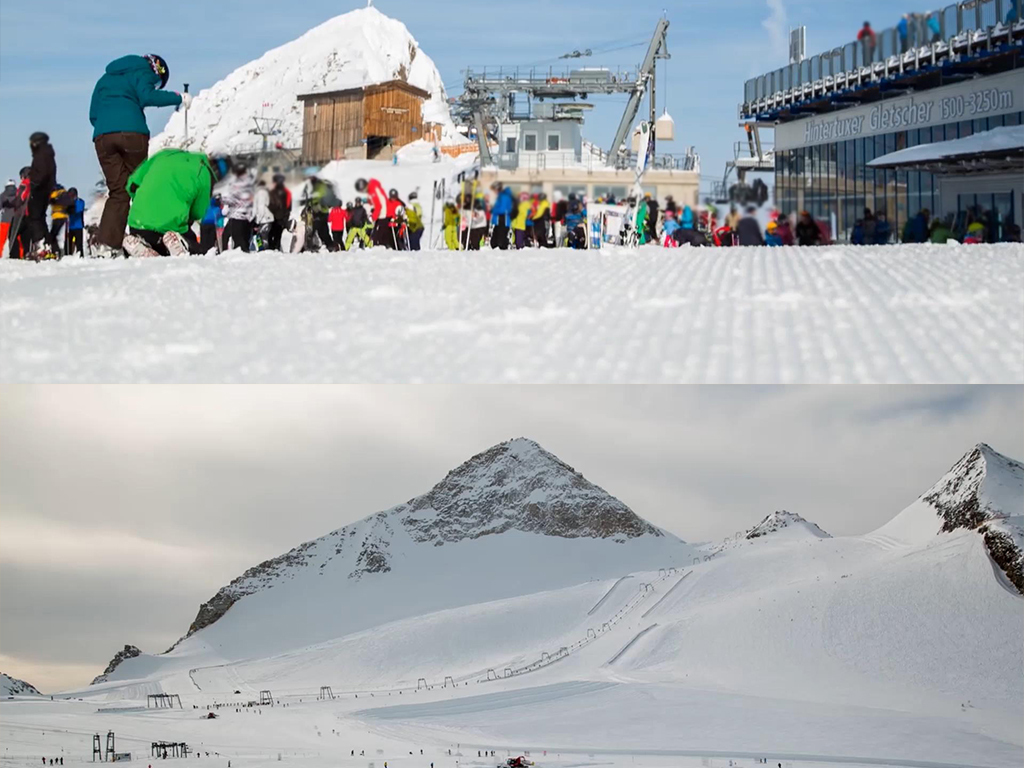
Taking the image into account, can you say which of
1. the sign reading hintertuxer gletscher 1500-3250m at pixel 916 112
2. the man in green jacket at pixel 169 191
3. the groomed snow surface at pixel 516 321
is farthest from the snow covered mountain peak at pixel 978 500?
the man in green jacket at pixel 169 191

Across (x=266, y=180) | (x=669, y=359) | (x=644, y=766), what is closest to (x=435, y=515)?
(x=644, y=766)

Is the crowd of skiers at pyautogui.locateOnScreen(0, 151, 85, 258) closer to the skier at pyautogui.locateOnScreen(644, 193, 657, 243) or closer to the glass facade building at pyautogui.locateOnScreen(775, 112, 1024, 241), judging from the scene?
the skier at pyautogui.locateOnScreen(644, 193, 657, 243)

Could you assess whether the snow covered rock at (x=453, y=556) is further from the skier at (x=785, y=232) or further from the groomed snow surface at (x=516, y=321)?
the skier at (x=785, y=232)

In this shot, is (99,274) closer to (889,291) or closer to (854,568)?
(889,291)

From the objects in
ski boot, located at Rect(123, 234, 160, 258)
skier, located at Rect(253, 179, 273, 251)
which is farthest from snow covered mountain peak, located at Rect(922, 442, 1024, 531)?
ski boot, located at Rect(123, 234, 160, 258)

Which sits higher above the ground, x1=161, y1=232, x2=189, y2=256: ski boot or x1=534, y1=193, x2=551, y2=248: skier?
x1=534, y1=193, x2=551, y2=248: skier

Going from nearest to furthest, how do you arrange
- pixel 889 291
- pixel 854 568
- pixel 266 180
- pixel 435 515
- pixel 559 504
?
pixel 889 291 < pixel 266 180 < pixel 854 568 < pixel 435 515 < pixel 559 504

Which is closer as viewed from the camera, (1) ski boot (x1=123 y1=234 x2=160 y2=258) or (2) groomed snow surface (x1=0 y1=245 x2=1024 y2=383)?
(2) groomed snow surface (x1=0 y1=245 x2=1024 y2=383)
